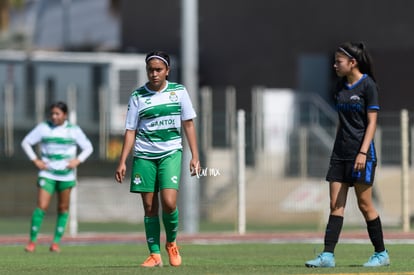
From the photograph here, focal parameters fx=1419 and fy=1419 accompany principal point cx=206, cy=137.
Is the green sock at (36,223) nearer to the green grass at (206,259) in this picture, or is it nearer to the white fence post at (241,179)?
the green grass at (206,259)

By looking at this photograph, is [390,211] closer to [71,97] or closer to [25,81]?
[71,97]

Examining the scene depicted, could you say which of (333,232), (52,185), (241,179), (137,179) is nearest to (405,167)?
(241,179)

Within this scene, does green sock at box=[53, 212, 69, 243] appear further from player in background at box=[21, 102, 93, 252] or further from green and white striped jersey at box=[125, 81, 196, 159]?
green and white striped jersey at box=[125, 81, 196, 159]

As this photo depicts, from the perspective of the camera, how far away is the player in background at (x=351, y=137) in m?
13.2

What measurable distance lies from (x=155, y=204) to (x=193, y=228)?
13.1m

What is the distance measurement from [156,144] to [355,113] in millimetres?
1926

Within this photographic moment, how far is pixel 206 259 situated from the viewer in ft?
52.6

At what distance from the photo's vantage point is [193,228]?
26.7 metres

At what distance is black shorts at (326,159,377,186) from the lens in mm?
13172

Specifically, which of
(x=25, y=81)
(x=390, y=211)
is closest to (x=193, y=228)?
(x=390, y=211)

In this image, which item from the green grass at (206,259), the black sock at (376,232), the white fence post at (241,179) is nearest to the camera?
the green grass at (206,259)

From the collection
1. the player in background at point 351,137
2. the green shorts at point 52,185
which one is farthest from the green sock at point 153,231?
the green shorts at point 52,185

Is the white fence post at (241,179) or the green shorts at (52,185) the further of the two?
the white fence post at (241,179)

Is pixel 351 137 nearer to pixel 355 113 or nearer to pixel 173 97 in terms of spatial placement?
pixel 355 113
